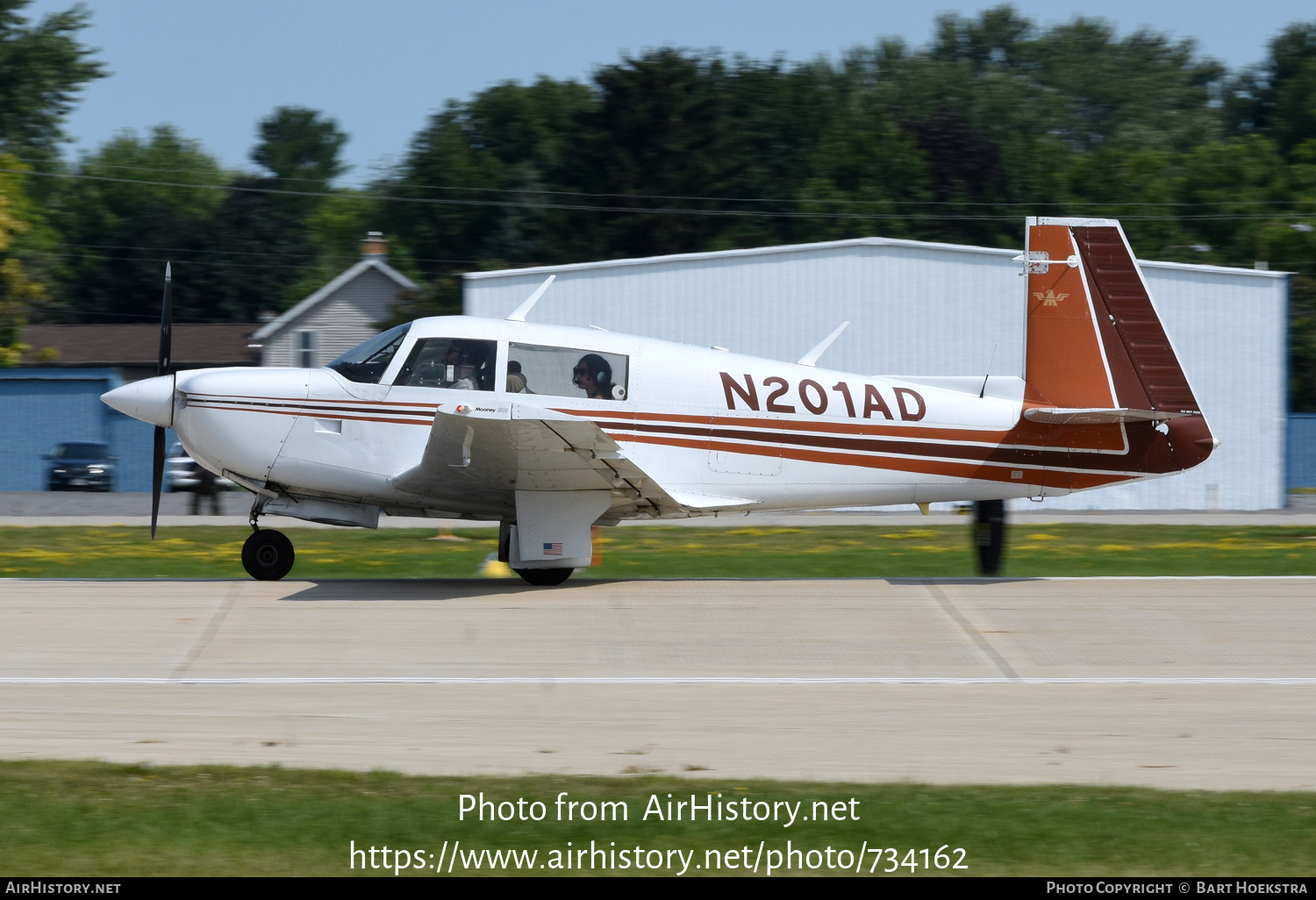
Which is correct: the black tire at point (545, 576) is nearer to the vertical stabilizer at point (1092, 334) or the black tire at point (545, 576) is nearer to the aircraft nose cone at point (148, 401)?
the aircraft nose cone at point (148, 401)

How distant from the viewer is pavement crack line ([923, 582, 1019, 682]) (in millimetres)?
Result: 9414

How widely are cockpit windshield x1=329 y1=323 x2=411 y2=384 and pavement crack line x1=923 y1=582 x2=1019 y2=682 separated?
5101 mm

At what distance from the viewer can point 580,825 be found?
6090mm

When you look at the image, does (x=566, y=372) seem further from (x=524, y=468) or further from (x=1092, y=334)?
(x=1092, y=334)

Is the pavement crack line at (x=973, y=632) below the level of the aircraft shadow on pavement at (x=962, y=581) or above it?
below

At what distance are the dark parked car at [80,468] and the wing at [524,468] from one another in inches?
1058

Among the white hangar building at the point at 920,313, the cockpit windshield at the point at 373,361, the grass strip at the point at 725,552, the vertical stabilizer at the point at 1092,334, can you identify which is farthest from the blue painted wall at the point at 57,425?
the vertical stabilizer at the point at 1092,334

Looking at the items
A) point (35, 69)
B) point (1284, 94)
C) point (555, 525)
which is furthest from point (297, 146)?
point (555, 525)

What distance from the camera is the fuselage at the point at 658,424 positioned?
477 inches

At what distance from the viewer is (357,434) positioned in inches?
480

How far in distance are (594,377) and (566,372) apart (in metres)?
0.26

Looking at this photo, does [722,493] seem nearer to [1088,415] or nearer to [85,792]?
[1088,415]

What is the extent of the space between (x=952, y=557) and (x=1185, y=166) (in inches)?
2122
